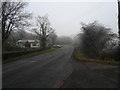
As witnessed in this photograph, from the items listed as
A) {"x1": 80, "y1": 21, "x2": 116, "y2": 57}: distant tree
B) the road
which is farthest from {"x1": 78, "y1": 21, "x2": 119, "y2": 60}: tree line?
the road

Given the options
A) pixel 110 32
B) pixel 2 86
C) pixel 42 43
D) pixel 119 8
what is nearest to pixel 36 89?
pixel 2 86

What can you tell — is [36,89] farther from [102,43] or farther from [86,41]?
[102,43]

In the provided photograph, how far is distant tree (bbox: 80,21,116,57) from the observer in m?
15.6

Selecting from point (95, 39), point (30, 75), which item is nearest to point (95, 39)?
point (95, 39)

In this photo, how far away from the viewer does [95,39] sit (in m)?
15.5

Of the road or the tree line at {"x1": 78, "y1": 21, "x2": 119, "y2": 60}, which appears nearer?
the road

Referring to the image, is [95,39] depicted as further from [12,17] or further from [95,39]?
[12,17]

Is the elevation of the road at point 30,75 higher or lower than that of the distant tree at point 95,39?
lower

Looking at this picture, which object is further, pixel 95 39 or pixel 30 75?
pixel 95 39

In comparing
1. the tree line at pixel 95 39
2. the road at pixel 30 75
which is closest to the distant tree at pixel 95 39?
the tree line at pixel 95 39

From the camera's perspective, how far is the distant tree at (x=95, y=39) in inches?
613

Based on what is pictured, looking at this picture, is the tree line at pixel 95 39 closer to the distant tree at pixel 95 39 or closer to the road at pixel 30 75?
the distant tree at pixel 95 39

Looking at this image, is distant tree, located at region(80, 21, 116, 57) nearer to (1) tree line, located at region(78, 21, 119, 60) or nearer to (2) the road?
(1) tree line, located at region(78, 21, 119, 60)

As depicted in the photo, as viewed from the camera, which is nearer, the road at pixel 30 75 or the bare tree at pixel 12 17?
the road at pixel 30 75
